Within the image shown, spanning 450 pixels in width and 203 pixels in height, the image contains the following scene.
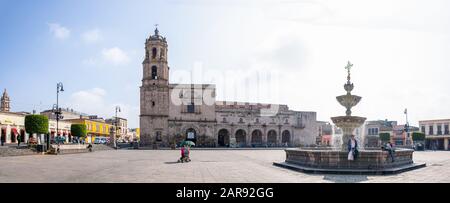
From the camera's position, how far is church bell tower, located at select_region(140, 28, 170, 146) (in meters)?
48.3

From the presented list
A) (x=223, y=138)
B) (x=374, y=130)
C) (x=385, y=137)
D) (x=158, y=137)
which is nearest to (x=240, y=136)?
(x=223, y=138)

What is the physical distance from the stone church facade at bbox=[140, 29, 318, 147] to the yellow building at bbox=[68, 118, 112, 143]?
21.7 metres

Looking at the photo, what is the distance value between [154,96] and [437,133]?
4599 cm

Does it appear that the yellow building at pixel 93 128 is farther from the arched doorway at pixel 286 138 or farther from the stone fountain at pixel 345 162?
the stone fountain at pixel 345 162

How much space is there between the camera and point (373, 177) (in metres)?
11.5

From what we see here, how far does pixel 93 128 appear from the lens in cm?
6969

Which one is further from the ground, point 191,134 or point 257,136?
point 191,134

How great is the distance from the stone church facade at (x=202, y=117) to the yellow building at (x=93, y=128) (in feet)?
71.2

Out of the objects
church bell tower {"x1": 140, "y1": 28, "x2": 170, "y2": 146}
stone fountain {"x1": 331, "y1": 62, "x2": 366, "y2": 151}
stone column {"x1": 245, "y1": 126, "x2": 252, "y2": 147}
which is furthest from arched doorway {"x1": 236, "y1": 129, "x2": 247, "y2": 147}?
stone fountain {"x1": 331, "y1": 62, "x2": 366, "y2": 151}

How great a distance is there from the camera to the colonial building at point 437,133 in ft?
184

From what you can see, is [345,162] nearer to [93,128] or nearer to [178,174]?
[178,174]
